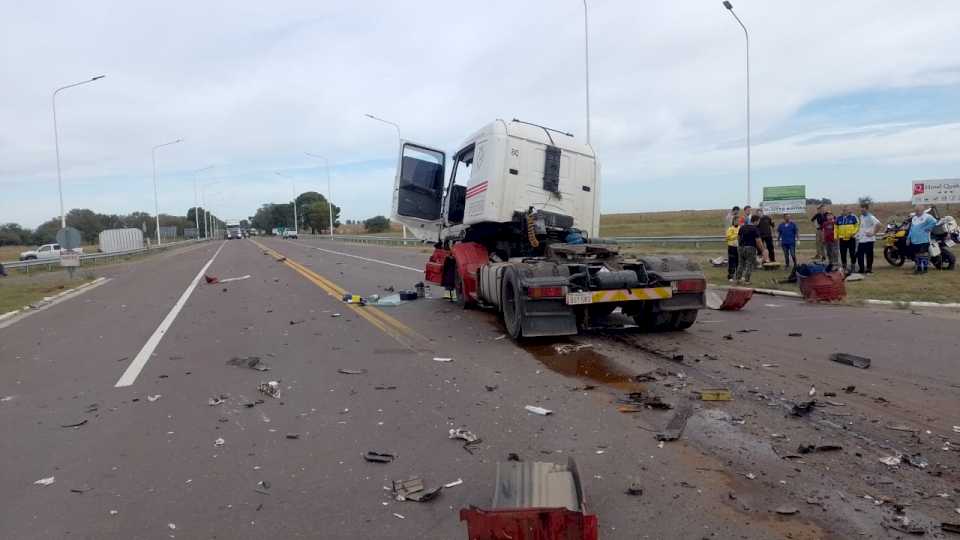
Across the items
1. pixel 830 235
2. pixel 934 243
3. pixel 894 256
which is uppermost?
pixel 830 235

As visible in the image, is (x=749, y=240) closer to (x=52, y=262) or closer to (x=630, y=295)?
(x=630, y=295)

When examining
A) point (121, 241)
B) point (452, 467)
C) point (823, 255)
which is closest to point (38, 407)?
point (452, 467)

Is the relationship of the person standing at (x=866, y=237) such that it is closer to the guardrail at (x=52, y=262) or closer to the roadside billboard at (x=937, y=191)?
the roadside billboard at (x=937, y=191)

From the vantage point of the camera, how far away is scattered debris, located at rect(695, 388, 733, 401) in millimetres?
6133

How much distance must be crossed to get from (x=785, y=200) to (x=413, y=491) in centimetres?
4317

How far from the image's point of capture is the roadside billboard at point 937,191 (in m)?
32.2

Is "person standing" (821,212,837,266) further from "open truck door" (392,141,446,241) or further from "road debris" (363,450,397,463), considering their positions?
"road debris" (363,450,397,463)

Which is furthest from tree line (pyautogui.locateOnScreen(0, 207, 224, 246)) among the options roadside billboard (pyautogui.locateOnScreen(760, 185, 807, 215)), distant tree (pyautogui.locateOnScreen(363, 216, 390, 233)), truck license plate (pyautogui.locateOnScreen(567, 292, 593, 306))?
truck license plate (pyautogui.locateOnScreen(567, 292, 593, 306))

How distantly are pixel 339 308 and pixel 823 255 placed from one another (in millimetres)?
11937

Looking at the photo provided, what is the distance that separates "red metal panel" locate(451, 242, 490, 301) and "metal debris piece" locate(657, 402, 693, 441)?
6.26 m

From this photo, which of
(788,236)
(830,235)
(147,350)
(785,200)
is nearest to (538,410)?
Answer: (147,350)

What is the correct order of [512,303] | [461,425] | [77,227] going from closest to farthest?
[461,425] → [512,303] → [77,227]

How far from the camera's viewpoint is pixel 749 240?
15.7 m

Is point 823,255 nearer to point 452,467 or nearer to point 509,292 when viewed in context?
point 509,292
